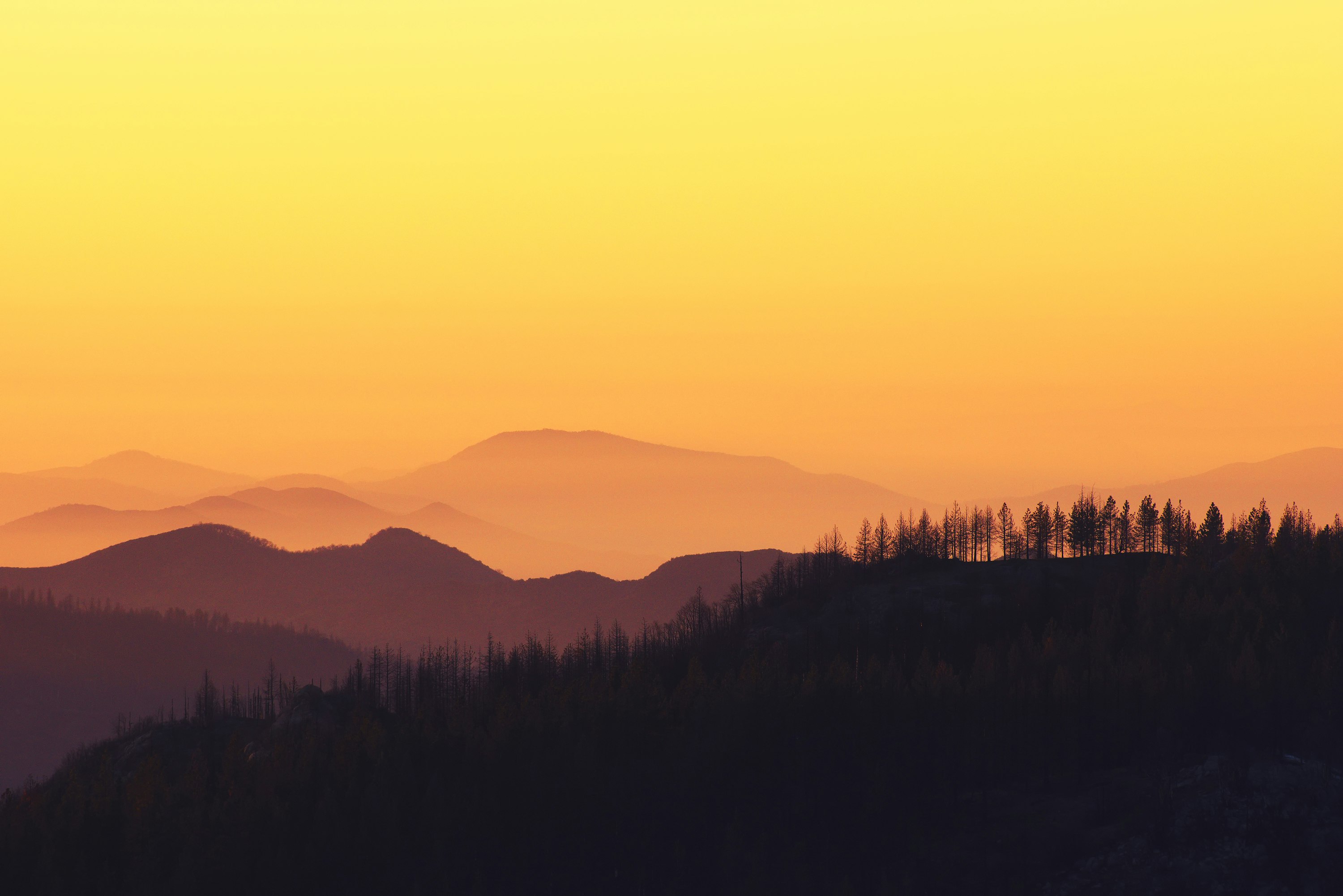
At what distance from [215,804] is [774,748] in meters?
76.4

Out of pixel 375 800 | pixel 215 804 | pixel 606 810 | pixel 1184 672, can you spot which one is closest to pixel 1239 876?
pixel 1184 672

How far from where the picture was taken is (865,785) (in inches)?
6845

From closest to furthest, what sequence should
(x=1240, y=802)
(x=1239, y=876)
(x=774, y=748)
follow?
(x=1239, y=876), (x=1240, y=802), (x=774, y=748)

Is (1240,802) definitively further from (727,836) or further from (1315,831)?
(727,836)

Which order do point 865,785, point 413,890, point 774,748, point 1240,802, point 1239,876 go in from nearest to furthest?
1. point 1239,876
2. point 1240,802
3. point 413,890
4. point 865,785
5. point 774,748

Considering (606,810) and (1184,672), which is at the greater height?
(1184,672)

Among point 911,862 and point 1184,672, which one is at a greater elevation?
point 1184,672

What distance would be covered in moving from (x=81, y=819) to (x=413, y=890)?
5805 centimetres

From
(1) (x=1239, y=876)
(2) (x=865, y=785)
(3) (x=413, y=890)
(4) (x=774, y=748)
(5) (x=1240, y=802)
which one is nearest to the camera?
(1) (x=1239, y=876)

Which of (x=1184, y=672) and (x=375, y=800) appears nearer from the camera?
(x=375, y=800)

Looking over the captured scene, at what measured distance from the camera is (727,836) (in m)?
155

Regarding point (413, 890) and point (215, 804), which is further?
point (215, 804)

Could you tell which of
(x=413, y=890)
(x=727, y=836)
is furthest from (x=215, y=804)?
(x=727, y=836)

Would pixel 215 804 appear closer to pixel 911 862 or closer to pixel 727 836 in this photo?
pixel 727 836
